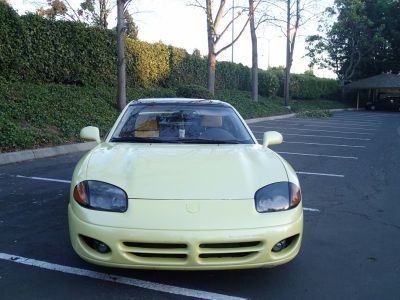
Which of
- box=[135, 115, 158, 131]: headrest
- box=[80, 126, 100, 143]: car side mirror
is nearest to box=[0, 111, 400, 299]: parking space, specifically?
box=[80, 126, 100, 143]: car side mirror

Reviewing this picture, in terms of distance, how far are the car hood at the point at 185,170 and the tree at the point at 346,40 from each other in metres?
40.9

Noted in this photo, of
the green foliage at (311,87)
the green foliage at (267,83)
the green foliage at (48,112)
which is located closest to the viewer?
the green foliage at (48,112)

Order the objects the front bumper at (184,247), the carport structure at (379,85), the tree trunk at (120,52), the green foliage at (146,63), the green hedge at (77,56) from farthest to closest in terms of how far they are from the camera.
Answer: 1. the carport structure at (379,85)
2. the green foliage at (146,63)
3. the tree trunk at (120,52)
4. the green hedge at (77,56)
5. the front bumper at (184,247)

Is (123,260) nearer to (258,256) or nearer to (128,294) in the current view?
(128,294)

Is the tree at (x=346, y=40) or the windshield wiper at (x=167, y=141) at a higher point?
the tree at (x=346, y=40)

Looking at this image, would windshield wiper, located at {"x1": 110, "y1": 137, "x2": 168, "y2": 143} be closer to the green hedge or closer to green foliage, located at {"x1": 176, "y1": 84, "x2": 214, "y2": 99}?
the green hedge

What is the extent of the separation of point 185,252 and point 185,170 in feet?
2.29

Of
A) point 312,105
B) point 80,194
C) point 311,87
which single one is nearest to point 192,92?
point 80,194

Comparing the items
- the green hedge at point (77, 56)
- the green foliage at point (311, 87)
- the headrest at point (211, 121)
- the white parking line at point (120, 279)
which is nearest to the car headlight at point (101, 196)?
the white parking line at point (120, 279)

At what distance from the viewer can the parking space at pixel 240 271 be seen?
3326 mm

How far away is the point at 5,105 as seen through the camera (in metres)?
11.5

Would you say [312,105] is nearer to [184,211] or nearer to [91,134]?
[91,134]

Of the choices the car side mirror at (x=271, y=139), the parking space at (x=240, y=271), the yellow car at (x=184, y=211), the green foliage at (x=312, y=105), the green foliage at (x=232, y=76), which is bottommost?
the green foliage at (x=312, y=105)

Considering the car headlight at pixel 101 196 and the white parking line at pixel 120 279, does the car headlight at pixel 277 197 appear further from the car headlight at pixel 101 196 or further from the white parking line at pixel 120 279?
the car headlight at pixel 101 196
